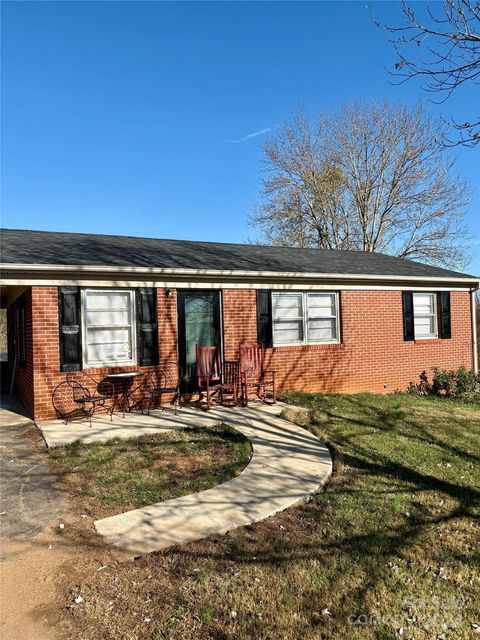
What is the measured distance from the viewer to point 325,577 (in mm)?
3113

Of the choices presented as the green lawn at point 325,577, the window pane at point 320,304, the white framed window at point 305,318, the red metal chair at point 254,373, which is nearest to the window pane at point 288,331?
the white framed window at point 305,318

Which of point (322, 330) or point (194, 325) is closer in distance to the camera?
point (194, 325)

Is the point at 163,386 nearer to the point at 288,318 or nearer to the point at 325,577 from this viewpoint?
the point at 288,318

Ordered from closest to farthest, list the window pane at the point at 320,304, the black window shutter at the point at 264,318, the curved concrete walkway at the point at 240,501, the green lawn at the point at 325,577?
the green lawn at the point at 325,577
the curved concrete walkway at the point at 240,501
the black window shutter at the point at 264,318
the window pane at the point at 320,304

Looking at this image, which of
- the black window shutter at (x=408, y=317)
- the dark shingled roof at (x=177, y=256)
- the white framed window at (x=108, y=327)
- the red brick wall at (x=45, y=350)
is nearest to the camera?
the red brick wall at (x=45, y=350)

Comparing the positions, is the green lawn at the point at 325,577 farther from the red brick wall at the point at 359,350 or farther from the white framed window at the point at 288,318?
the white framed window at the point at 288,318

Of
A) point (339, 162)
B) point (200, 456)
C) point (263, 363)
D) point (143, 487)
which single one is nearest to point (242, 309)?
point (263, 363)

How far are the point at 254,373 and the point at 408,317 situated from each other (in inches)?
200

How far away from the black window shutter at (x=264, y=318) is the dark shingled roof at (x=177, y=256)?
576 mm

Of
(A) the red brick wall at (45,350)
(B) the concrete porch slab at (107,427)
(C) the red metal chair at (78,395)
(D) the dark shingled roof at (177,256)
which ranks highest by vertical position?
(D) the dark shingled roof at (177,256)

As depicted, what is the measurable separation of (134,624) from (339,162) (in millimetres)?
26621

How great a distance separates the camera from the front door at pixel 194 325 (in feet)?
30.1

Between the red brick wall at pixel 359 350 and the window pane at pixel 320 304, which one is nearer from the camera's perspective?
the red brick wall at pixel 359 350

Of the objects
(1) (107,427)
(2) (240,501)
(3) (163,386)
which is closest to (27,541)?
(2) (240,501)
